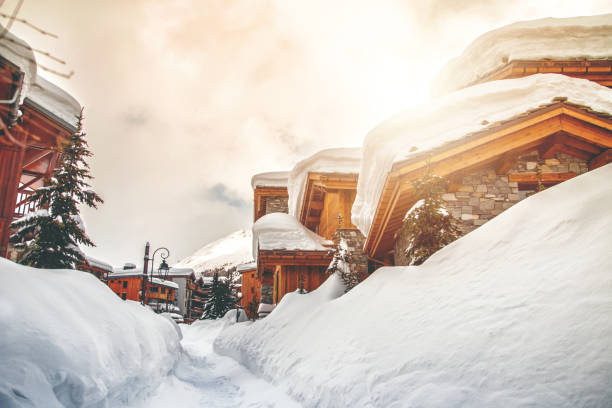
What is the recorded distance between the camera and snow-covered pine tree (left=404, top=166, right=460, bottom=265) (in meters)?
7.26

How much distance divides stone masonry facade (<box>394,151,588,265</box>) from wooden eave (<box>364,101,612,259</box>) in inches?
9.3

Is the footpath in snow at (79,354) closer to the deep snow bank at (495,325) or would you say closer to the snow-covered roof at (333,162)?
the deep snow bank at (495,325)

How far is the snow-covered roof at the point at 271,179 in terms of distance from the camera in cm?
2397

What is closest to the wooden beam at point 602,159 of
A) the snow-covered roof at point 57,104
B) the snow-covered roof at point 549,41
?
the snow-covered roof at point 549,41

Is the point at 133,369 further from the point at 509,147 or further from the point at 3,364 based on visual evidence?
the point at 509,147

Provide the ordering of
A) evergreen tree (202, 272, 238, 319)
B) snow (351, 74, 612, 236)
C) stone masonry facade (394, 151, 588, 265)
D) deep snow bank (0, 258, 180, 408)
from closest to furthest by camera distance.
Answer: deep snow bank (0, 258, 180, 408)
snow (351, 74, 612, 236)
stone masonry facade (394, 151, 588, 265)
evergreen tree (202, 272, 238, 319)

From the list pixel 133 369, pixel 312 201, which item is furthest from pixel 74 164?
pixel 312 201

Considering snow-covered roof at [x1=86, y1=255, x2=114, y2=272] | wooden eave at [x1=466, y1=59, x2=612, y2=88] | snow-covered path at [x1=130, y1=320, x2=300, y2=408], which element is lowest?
snow-covered path at [x1=130, y1=320, x2=300, y2=408]

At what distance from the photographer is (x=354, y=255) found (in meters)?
12.1

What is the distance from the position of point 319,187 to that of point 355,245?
187 inches

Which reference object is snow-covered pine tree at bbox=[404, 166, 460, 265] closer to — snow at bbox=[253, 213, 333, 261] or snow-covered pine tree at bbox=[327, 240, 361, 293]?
snow-covered pine tree at bbox=[327, 240, 361, 293]

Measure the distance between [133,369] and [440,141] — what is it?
7.27 metres

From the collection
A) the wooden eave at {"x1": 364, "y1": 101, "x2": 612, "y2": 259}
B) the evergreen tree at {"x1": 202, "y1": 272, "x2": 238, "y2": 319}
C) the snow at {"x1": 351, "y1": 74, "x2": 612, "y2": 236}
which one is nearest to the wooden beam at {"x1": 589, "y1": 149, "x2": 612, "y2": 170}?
the wooden eave at {"x1": 364, "y1": 101, "x2": 612, "y2": 259}

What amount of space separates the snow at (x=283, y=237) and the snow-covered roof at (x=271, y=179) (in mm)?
6053
